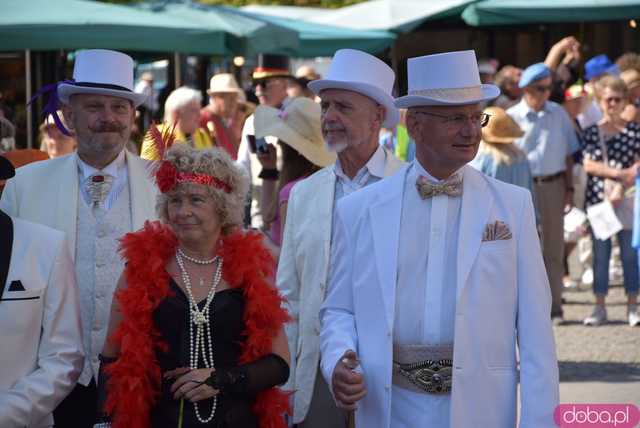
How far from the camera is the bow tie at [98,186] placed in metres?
6.02

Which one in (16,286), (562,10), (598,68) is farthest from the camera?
(562,10)

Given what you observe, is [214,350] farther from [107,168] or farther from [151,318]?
[107,168]

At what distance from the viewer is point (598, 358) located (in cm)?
1052

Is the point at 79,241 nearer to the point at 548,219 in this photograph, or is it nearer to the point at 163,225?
the point at 163,225

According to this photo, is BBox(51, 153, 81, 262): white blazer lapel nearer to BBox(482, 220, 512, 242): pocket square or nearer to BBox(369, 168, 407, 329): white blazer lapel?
BBox(369, 168, 407, 329): white blazer lapel

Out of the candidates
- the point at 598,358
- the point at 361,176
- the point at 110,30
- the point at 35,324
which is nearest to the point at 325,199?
the point at 361,176

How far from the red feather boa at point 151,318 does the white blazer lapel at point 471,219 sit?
95cm

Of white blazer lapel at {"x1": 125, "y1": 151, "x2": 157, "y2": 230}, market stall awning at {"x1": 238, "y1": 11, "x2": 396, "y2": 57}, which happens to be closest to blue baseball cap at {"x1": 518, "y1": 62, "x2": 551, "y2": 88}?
market stall awning at {"x1": 238, "y1": 11, "x2": 396, "y2": 57}

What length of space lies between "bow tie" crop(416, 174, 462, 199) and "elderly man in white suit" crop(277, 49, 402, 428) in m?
Answer: 1.27

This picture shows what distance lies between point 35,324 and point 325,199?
161cm

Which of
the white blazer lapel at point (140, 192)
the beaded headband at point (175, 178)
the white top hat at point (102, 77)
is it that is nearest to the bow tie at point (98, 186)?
the white blazer lapel at point (140, 192)

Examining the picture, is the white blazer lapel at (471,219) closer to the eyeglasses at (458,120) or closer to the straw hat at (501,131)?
the eyeglasses at (458,120)

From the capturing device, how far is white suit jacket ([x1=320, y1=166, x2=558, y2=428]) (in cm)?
435

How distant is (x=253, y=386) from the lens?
193 inches
